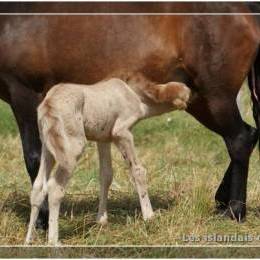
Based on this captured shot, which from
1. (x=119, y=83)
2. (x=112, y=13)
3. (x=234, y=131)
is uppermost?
(x=112, y=13)

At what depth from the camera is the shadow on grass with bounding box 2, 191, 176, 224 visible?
20.6 feet

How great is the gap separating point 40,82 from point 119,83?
0.60 meters

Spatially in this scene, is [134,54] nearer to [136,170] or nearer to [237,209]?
[136,170]

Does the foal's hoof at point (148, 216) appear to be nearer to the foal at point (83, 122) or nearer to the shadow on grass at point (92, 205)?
the foal at point (83, 122)

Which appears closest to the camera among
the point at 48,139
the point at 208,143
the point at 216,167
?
the point at 48,139

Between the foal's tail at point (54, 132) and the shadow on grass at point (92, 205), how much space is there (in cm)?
85

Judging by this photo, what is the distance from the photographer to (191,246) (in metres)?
5.56

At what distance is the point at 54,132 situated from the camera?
17.7ft

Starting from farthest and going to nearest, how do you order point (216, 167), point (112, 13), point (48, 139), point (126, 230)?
point (216, 167), point (112, 13), point (126, 230), point (48, 139)

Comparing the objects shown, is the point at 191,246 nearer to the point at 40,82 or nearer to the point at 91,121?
the point at 91,121

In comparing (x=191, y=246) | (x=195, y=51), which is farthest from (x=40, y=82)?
(x=191, y=246)

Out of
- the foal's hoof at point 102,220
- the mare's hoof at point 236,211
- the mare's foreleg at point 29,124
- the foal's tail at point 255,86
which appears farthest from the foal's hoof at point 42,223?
the foal's tail at point 255,86

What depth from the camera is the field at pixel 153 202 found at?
5785 millimetres

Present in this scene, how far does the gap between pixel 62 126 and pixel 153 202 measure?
161cm
